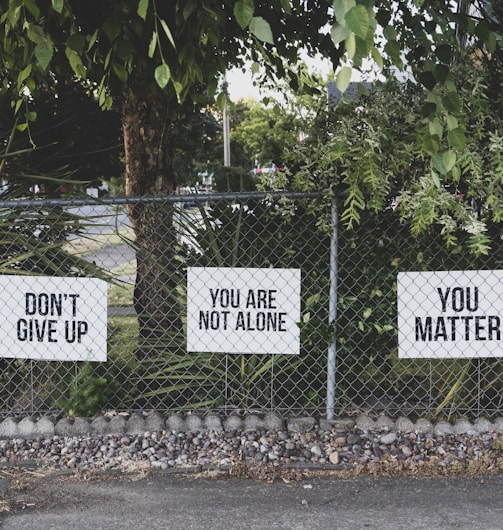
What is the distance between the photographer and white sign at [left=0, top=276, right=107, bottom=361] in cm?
454

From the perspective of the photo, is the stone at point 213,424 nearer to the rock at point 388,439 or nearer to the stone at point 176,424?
the stone at point 176,424

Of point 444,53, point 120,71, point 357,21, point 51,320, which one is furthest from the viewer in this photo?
point 51,320

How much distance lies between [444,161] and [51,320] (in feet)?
9.60

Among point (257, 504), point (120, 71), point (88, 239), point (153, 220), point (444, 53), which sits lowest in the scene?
point (257, 504)

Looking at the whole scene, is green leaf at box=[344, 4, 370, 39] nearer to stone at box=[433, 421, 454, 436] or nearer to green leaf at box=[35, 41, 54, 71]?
green leaf at box=[35, 41, 54, 71]

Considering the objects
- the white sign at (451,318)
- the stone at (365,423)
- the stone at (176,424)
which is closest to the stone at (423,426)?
the stone at (365,423)

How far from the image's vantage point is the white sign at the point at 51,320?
454cm

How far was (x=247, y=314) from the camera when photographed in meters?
4.48

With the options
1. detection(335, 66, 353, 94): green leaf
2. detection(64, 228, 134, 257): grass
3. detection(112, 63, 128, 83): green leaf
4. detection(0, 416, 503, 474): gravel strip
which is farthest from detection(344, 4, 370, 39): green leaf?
detection(64, 228, 134, 257): grass

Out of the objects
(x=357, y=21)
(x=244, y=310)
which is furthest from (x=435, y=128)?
(x=244, y=310)

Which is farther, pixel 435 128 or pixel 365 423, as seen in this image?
pixel 365 423

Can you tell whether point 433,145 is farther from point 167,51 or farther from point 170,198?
point 170,198

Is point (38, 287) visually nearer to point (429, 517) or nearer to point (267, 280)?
point (267, 280)

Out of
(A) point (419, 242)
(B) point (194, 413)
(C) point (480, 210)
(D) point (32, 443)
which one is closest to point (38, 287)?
(D) point (32, 443)
